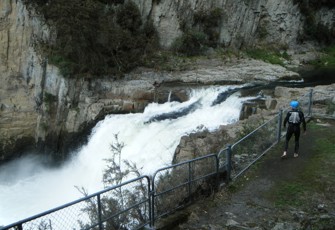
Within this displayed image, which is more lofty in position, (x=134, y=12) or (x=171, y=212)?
(x=134, y=12)

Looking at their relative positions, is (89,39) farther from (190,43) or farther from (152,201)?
(152,201)

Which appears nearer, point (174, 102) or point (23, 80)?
point (174, 102)

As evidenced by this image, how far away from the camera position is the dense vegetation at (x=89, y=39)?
22688 mm

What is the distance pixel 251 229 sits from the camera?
7.67m

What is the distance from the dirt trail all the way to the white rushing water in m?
6.02

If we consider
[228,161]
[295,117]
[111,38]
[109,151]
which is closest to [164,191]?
[228,161]

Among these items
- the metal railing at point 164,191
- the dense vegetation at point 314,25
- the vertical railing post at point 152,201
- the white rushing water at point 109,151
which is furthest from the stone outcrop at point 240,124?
the dense vegetation at point 314,25

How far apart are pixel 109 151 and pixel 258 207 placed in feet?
36.7

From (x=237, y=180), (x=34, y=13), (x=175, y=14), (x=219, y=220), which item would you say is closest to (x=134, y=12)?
(x=175, y=14)

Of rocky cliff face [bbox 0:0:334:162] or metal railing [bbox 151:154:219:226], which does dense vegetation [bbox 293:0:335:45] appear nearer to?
rocky cliff face [bbox 0:0:334:162]

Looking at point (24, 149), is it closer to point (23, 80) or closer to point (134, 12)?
point (23, 80)

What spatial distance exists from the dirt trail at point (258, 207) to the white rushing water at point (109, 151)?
6.02 metres

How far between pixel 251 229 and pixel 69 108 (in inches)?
665

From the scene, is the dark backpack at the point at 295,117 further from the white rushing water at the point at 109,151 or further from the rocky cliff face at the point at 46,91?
the rocky cliff face at the point at 46,91
